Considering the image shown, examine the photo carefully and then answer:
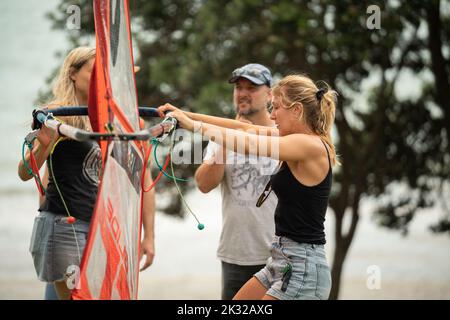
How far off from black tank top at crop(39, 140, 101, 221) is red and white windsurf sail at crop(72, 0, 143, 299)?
1.07 meters

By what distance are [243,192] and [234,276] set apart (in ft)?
1.63

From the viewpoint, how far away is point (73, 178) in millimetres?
3936

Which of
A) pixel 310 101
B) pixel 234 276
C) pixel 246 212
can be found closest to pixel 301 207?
pixel 310 101

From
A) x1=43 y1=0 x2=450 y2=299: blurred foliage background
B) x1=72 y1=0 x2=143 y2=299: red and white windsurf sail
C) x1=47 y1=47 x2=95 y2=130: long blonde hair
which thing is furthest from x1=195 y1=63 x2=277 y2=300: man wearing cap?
x1=43 y1=0 x2=450 y2=299: blurred foliage background

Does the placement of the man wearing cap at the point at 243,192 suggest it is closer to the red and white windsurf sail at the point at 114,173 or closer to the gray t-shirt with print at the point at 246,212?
the gray t-shirt with print at the point at 246,212

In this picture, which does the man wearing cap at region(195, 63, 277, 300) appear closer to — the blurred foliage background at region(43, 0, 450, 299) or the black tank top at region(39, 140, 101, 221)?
the black tank top at region(39, 140, 101, 221)

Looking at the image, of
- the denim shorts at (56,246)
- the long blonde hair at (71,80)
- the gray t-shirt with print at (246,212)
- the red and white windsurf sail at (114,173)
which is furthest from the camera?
the gray t-shirt with print at (246,212)

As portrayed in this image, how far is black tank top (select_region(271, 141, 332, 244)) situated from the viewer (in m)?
3.36

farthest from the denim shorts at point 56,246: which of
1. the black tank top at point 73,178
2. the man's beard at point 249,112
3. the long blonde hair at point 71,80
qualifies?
the man's beard at point 249,112

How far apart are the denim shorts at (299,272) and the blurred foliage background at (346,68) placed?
494 centimetres

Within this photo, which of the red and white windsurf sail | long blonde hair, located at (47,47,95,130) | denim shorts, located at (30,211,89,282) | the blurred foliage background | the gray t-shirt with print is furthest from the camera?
the blurred foliage background

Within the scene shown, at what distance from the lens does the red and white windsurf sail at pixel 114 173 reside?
255 cm

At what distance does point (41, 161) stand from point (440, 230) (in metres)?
7.91
